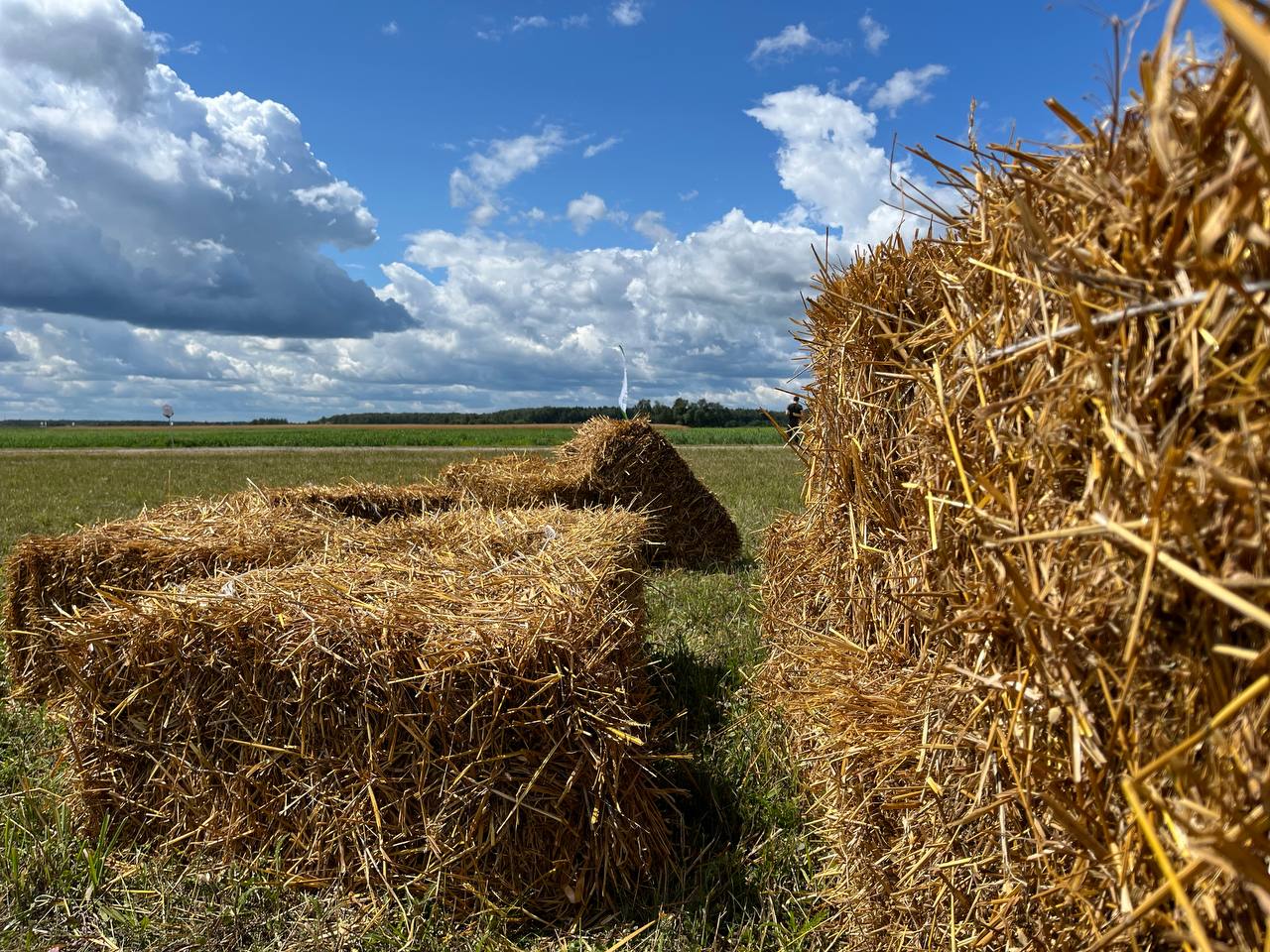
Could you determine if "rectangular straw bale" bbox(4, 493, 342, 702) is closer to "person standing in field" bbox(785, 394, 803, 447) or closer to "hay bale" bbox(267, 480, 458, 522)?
"hay bale" bbox(267, 480, 458, 522)

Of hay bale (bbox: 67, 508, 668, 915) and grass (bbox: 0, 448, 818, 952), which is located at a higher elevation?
hay bale (bbox: 67, 508, 668, 915)

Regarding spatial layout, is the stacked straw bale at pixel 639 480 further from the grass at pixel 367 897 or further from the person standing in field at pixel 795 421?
the grass at pixel 367 897

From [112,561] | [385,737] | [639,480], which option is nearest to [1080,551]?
[385,737]

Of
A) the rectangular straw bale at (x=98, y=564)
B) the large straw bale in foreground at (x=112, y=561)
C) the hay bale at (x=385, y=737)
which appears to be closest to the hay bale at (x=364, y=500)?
the large straw bale in foreground at (x=112, y=561)

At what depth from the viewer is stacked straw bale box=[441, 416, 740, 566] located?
9.02 m

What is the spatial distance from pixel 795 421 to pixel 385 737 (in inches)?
105

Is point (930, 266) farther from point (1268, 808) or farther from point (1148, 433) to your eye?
point (1268, 808)

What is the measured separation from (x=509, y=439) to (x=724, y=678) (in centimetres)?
5259

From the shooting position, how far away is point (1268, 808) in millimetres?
1249

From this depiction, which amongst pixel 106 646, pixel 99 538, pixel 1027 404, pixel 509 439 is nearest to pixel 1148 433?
pixel 1027 404

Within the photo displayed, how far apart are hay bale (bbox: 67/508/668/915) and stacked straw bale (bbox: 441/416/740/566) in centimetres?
530

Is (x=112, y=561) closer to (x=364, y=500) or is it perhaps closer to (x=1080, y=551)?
(x=364, y=500)

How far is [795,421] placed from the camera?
4.29 metres

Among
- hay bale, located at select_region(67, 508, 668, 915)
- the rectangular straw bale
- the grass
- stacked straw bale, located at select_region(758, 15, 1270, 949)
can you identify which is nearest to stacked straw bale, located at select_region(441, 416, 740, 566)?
the rectangular straw bale
